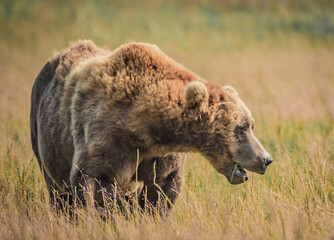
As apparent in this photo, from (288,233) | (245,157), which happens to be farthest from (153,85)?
(288,233)

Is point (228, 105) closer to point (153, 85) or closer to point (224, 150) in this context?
point (224, 150)

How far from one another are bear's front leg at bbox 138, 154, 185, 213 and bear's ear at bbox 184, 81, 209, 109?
24.8 inches

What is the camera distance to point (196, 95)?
166 inches

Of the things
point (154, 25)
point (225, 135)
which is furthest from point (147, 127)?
point (154, 25)

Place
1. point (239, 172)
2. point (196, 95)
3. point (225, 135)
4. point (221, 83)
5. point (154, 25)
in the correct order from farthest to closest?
point (154, 25)
point (221, 83)
point (239, 172)
point (225, 135)
point (196, 95)

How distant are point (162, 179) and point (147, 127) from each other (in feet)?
2.05

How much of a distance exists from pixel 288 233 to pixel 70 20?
18.7 meters

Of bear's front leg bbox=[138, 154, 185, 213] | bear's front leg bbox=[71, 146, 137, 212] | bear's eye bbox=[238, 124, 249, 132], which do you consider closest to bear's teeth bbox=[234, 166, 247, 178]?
bear's eye bbox=[238, 124, 249, 132]

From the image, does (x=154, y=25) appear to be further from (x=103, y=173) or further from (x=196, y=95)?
(x=103, y=173)

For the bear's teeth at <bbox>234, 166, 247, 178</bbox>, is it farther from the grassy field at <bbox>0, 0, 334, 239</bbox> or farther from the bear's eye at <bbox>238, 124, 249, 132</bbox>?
the bear's eye at <bbox>238, 124, 249, 132</bbox>

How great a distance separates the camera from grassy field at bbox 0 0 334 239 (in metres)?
4.00

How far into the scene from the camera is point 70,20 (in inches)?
821

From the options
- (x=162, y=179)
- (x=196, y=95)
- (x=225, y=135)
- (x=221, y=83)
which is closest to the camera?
(x=196, y=95)

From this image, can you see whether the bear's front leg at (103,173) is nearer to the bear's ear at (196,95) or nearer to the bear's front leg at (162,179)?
the bear's front leg at (162,179)
